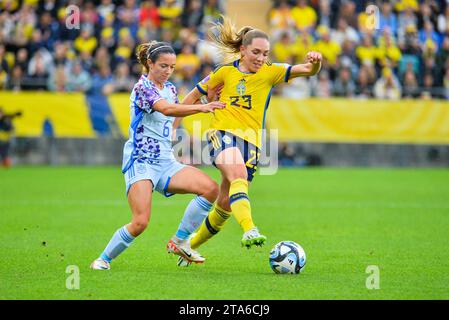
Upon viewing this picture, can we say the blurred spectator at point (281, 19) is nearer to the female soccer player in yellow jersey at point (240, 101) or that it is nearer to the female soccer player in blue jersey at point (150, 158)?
the female soccer player in yellow jersey at point (240, 101)

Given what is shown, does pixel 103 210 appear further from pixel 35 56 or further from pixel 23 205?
pixel 35 56

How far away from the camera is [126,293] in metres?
6.68

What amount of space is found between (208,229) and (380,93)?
14.6 m

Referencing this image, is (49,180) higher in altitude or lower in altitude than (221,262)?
higher

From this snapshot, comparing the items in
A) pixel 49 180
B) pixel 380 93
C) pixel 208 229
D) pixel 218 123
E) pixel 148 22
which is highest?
pixel 148 22

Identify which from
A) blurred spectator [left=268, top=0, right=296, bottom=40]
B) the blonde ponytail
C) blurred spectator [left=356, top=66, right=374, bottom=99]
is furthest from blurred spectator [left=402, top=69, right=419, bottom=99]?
the blonde ponytail

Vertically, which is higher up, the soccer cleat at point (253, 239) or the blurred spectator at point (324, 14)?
the blurred spectator at point (324, 14)

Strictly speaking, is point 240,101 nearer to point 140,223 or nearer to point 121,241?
point 140,223

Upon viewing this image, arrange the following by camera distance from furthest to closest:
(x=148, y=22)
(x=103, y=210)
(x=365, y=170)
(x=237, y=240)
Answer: (x=148, y=22) → (x=365, y=170) → (x=103, y=210) → (x=237, y=240)

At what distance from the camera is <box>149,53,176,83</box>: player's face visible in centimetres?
780

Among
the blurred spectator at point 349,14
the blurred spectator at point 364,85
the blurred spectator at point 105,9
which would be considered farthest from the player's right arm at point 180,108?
the blurred spectator at point 349,14

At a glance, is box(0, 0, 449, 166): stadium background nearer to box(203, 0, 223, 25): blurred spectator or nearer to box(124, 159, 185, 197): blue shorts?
box(203, 0, 223, 25): blurred spectator

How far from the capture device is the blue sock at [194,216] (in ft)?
26.6

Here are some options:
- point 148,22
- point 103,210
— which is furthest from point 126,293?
point 148,22
